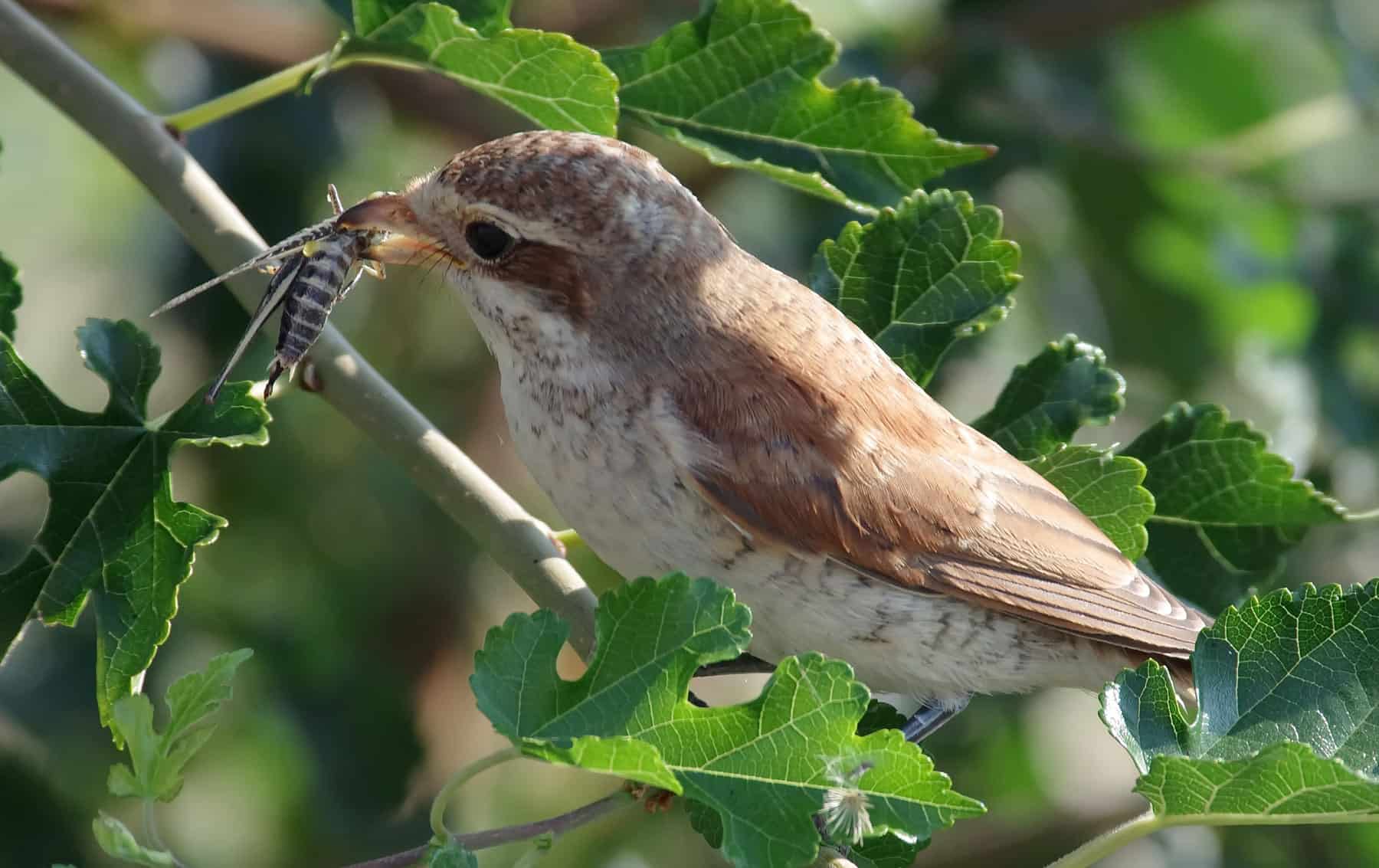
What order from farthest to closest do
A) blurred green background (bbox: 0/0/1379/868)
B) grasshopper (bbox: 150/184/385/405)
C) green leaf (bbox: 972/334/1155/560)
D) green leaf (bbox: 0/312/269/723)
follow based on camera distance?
blurred green background (bbox: 0/0/1379/868) < green leaf (bbox: 972/334/1155/560) < grasshopper (bbox: 150/184/385/405) < green leaf (bbox: 0/312/269/723)

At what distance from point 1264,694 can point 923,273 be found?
3.37 ft

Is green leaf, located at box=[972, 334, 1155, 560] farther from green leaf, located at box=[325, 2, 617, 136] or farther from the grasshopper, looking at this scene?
the grasshopper

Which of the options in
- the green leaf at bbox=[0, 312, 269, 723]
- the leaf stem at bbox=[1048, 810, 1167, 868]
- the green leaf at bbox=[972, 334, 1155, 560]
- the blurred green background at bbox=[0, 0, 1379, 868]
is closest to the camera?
the leaf stem at bbox=[1048, 810, 1167, 868]

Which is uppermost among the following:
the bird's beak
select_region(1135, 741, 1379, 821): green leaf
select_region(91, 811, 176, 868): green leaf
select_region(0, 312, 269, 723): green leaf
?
the bird's beak

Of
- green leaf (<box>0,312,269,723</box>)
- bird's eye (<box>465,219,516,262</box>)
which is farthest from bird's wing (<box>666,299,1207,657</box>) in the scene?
green leaf (<box>0,312,269,723</box>)

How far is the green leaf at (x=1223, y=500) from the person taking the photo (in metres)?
3.11

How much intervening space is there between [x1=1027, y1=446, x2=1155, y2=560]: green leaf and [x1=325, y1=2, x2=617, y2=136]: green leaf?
3.50 feet

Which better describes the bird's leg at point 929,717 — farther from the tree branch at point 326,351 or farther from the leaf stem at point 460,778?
the leaf stem at point 460,778

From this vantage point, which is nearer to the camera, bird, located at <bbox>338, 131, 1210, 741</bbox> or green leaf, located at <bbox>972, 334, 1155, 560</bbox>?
bird, located at <bbox>338, 131, 1210, 741</bbox>

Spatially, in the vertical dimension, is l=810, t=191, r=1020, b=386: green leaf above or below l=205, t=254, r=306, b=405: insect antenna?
below

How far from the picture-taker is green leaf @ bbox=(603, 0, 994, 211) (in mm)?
2959

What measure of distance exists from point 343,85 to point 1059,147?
2258mm

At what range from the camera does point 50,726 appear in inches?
165

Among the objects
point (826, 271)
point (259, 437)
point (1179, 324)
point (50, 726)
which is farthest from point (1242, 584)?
point (50, 726)
